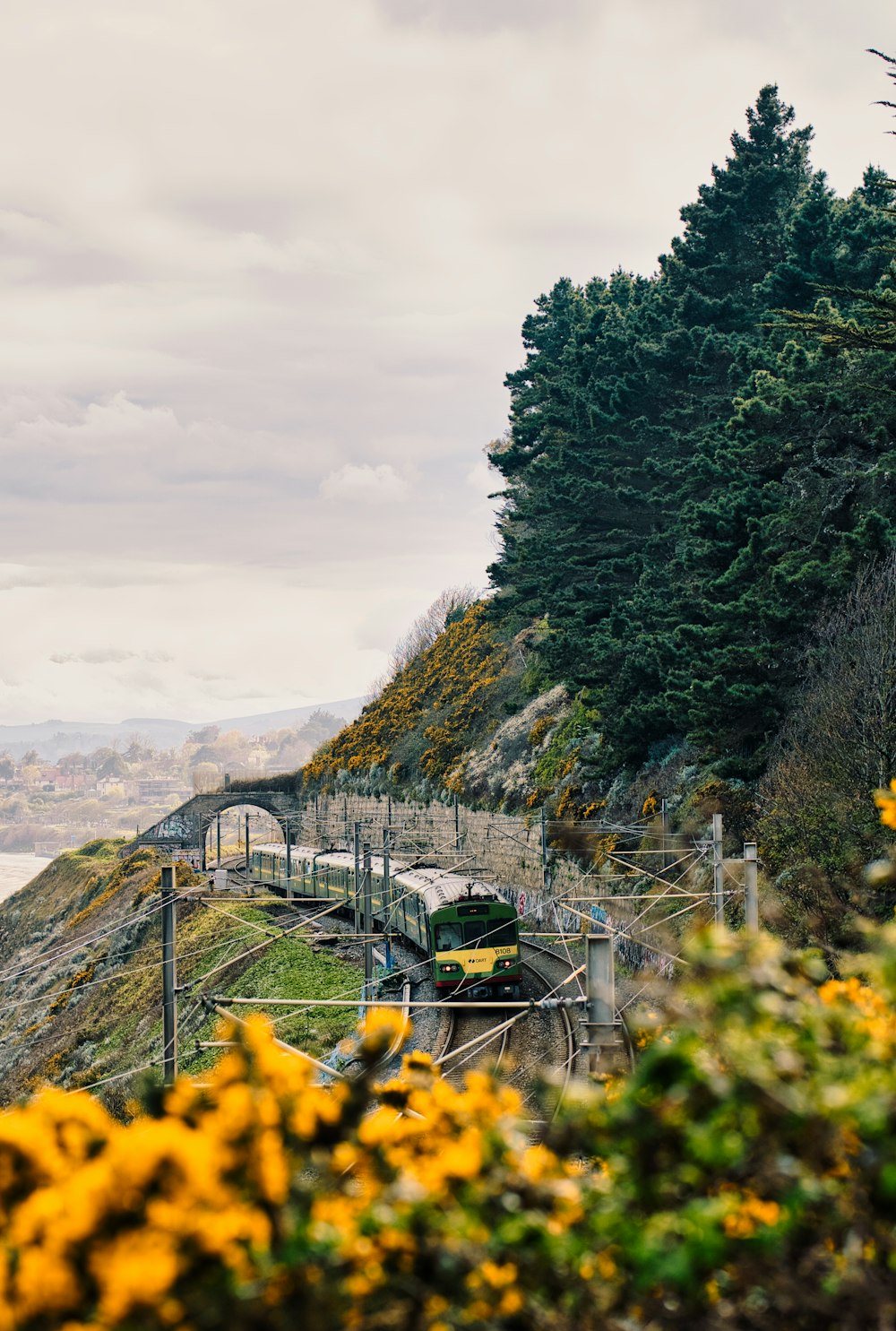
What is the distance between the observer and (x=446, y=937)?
26.1 m

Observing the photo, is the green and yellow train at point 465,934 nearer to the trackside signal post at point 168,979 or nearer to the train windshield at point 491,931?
the train windshield at point 491,931

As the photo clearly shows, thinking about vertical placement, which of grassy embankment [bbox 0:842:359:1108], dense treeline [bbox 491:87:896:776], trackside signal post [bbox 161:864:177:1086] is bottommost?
grassy embankment [bbox 0:842:359:1108]

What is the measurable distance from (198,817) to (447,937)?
52.4 metres

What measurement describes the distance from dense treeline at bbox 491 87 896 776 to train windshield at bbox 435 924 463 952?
810 centimetres

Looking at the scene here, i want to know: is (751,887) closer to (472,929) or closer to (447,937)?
(472,929)

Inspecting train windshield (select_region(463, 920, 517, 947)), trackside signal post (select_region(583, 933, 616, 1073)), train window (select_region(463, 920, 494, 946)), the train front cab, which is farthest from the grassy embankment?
trackside signal post (select_region(583, 933, 616, 1073))

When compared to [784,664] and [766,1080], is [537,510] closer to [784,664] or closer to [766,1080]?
[784,664]

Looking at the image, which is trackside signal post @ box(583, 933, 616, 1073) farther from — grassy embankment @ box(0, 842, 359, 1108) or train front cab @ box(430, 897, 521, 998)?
train front cab @ box(430, 897, 521, 998)

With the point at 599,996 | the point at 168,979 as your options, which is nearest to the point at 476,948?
the point at 168,979

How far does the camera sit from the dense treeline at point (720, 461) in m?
26.1

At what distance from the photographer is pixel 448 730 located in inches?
2454

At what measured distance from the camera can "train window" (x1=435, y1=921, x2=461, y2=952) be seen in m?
26.0

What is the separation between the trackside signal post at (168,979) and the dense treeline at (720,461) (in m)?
15.8

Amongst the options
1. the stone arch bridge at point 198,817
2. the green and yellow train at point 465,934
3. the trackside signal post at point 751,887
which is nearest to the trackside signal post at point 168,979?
the trackside signal post at point 751,887
